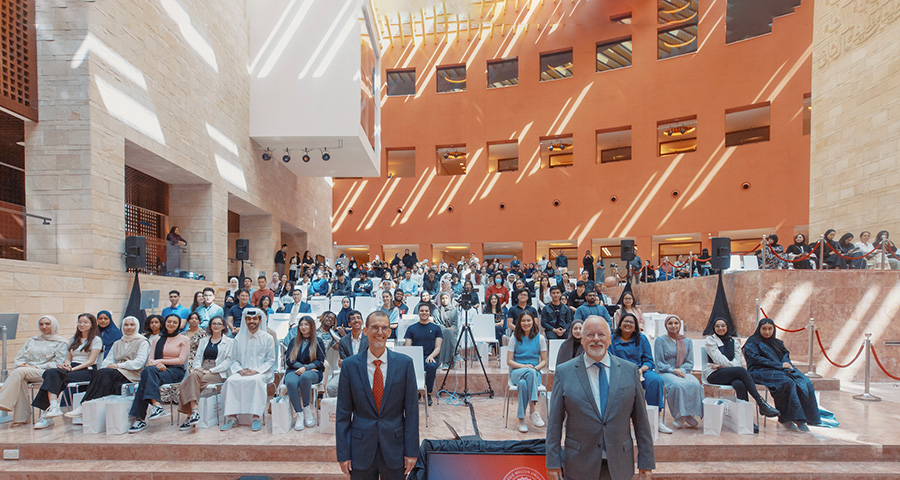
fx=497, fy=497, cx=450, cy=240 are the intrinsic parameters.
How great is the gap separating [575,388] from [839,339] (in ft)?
24.2

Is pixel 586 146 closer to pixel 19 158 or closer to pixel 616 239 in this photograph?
pixel 616 239

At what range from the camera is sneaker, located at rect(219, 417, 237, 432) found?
16.1 ft

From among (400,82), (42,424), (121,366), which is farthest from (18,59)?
(400,82)

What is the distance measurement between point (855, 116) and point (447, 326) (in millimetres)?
10745

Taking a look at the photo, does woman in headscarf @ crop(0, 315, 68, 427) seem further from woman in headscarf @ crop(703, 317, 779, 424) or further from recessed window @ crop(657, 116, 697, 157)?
recessed window @ crop(657, 116, 697, 157)

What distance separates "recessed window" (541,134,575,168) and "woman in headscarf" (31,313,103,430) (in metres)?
16.1

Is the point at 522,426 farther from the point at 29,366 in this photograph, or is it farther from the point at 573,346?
the point at 29,366

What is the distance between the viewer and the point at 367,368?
2695 mm

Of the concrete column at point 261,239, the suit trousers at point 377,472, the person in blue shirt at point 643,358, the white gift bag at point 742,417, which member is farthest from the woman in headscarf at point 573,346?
the concrete column at point 261,239

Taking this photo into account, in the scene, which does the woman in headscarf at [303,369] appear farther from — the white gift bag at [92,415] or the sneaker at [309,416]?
the white gift bag at [92,415]

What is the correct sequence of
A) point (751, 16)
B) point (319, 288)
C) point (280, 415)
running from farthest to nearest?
point (751, 16) → point (319, 288) → point (280, 415)

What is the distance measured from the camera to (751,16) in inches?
626

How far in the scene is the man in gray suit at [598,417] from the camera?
239 centimetres

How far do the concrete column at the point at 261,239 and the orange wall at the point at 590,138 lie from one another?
16.0 ft
